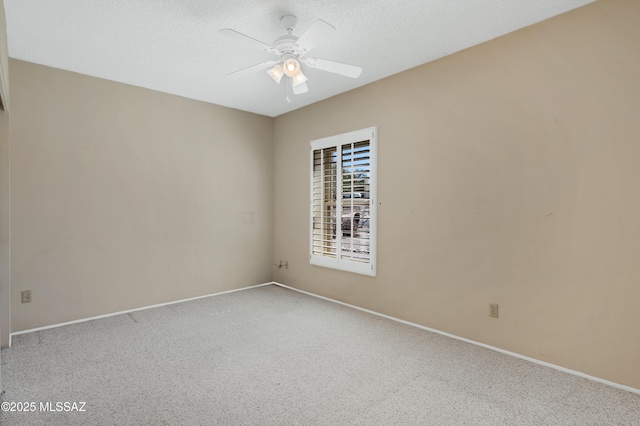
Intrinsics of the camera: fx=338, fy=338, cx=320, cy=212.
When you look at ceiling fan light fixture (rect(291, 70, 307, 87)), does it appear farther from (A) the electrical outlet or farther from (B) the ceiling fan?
(A) the electrical outlet

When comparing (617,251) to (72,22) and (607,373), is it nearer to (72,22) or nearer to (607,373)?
(607,373)

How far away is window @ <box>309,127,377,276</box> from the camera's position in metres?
3.74

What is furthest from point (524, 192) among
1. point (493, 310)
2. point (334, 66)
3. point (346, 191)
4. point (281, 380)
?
point (281, 380)

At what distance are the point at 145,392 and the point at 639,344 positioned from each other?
316cm

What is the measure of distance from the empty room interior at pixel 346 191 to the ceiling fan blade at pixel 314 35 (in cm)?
26

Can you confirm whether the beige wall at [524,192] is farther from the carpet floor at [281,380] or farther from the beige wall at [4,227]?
the beige wall at [4,227]

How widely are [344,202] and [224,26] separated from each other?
220 centimetres

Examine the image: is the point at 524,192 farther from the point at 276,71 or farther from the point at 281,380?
the point at 281,380

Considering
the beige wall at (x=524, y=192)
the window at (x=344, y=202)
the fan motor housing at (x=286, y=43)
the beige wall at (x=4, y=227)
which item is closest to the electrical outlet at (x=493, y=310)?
the beige wall at (x=524, y=192)

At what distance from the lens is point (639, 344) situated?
7.02 feet

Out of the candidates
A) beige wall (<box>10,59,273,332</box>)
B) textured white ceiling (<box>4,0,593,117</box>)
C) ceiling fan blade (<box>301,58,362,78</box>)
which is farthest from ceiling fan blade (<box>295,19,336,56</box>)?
beige wall (<box>10,59,273,332</box>)

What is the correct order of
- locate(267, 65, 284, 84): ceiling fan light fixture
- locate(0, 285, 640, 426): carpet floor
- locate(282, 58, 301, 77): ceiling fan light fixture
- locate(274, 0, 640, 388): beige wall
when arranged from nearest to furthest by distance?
locate(0, 285, 640, 426): carpet floor → locate(274, 0, 640, 388): beige wall → locate(282, 58, 301, 77): ceiling fan light fixture → locate(267, 65, 284, 84): ceiling fan light fixture

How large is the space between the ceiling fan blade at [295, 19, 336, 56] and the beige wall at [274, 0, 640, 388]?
144cm

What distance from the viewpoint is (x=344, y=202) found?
4.02m
